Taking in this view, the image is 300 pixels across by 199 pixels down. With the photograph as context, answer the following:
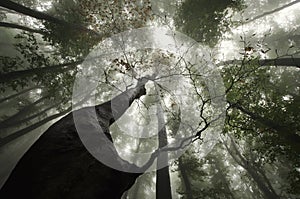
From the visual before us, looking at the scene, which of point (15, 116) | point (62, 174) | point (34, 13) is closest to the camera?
point (62, 174)

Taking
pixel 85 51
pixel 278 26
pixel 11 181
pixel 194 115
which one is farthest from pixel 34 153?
pixel 278 26

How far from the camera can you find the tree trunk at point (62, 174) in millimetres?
1770

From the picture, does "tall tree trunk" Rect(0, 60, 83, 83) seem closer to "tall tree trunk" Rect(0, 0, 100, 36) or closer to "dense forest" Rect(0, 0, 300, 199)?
"dense forest" Rect(0, 0, 300, 199)

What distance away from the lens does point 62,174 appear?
1913 millimetres

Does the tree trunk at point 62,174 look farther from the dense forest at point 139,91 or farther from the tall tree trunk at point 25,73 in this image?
Answer: the tall tree trunk at point 25,73

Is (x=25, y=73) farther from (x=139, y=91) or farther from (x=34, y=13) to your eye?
(x=139, y=91)

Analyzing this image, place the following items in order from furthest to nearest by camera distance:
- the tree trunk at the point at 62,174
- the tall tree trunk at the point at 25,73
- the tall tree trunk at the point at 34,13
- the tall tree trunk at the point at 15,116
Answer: the tall tree trunk at the point at 15,116 → the tall tree trunk at the point at 25,73 → the tall tree trunk at the point at 34,13 → the tree trunk at the point at 62,174

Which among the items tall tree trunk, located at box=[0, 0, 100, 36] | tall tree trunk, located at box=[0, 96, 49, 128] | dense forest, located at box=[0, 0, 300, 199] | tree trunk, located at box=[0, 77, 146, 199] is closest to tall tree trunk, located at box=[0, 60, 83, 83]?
dense forest, located at box=[0, 0, 300, 199]

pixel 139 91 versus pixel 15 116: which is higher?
pixel 139 91

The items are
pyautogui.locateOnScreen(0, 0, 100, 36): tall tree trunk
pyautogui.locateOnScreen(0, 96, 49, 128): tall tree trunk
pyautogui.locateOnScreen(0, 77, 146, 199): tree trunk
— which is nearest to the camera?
pyautogui.locateOnScreen(0, 77, 146, 199): tree trunk

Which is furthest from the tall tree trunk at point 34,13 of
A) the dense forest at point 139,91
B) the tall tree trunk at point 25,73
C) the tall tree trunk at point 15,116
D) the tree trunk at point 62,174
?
the tall tree trunk at point 15,116

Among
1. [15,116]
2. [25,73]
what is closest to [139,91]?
[25,73]

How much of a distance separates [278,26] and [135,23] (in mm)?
13619

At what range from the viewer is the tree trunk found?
1.77 m
